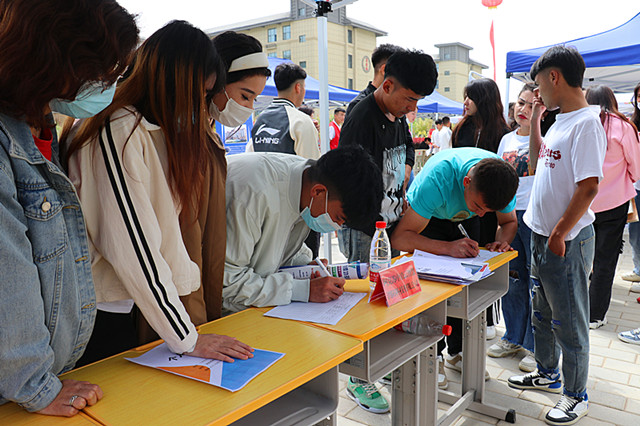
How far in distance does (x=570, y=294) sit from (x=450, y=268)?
0.63 meters

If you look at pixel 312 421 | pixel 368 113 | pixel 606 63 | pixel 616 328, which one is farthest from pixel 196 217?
pixel 606 63

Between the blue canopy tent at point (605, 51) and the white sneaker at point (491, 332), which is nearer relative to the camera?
the white sneaker at point (491, 332)

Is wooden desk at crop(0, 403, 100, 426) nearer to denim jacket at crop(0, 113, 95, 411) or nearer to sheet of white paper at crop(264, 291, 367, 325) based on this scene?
denim jacket at crop(0, 113, 95, 411)

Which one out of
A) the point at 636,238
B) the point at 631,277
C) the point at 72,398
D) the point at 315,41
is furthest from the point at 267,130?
the point at 315,41

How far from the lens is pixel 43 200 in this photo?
871 mm

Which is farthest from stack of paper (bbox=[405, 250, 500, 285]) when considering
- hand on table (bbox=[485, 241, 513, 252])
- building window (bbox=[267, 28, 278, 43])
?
building window (bbox=[267, 28, 278, 43])

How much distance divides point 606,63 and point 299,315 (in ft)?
14.1

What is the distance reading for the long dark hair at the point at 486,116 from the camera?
2.82 metres

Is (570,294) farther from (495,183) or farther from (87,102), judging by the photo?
(87,102)

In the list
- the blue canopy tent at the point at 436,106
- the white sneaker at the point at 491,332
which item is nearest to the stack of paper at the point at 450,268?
the white sneaker at the point at 491,332

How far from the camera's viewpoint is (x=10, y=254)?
779 mm

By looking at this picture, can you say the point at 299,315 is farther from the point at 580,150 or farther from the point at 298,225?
the point at 580,150

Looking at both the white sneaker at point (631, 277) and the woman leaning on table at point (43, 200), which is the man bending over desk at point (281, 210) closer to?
the woman leaning on table at point (43, 200)

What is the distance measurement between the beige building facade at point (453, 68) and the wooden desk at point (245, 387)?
4499cm
